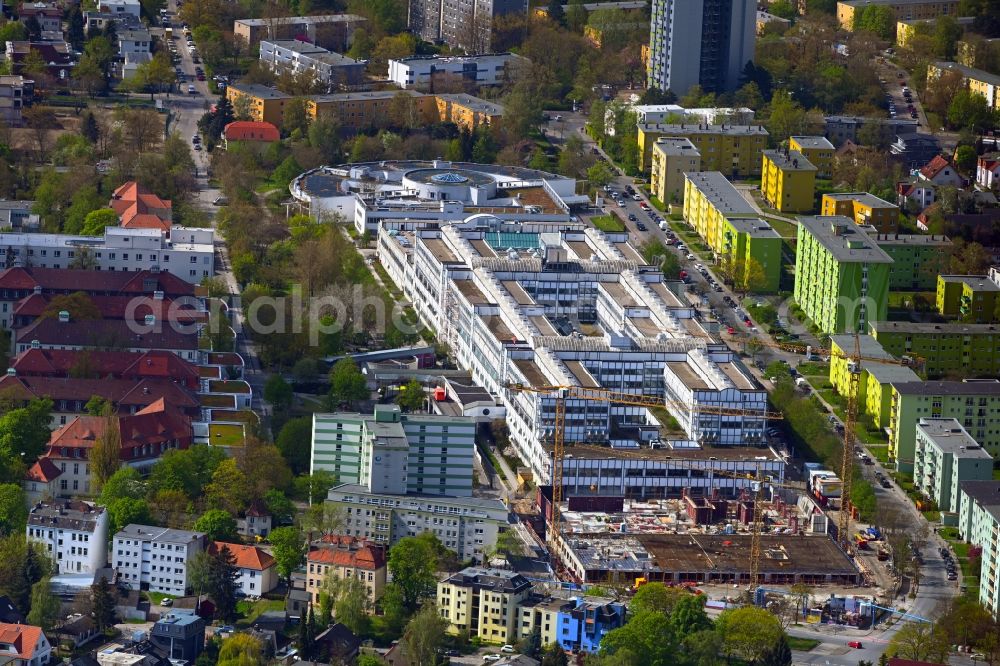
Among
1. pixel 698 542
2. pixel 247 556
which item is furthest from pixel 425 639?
pixel 698 542

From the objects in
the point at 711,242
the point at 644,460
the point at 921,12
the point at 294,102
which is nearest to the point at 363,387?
the point at 644,460

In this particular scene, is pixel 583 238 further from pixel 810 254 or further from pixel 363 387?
pixel 363 387

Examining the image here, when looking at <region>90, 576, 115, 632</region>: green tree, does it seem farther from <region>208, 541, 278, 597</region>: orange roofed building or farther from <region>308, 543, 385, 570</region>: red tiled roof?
<region>308, 543, 385, 570</region>: red tiled roof

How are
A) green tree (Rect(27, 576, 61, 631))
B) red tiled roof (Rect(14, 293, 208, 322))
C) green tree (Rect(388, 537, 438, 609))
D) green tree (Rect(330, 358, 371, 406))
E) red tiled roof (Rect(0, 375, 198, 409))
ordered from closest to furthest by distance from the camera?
green tree (Rect(27, 576, 61, 631)) → green tree (Rect(388, 537, 438, 609)) → red tiled roof (Rect(0, 375, 198, 409)) → green tree (Rect(330, 358, 371, 406)) → red tiled roof (Rect(14, 293, 208, 322))

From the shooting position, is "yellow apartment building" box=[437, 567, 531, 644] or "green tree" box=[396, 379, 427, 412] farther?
"green tree" box=[396, 379, 427, 412]

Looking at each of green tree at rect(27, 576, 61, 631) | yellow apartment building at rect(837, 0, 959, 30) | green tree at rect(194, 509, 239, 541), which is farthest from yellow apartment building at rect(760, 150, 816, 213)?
green tree at rect(27, 576, 61, 631)

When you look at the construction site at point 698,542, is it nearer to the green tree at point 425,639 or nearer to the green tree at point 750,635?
the green tree at point 750,635
